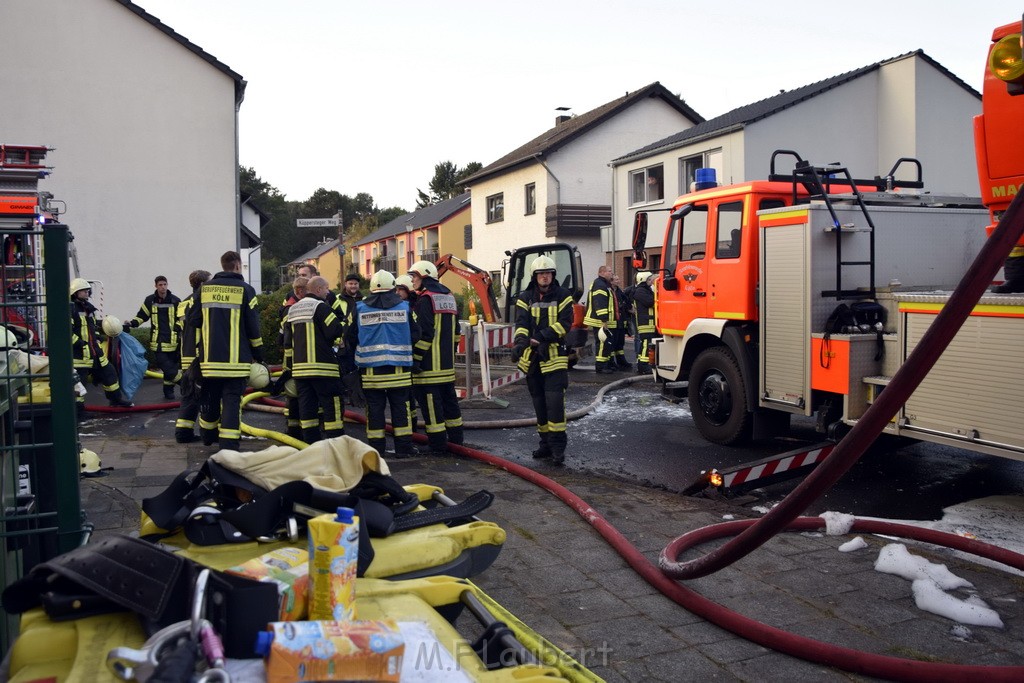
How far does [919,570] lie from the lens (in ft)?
14.8

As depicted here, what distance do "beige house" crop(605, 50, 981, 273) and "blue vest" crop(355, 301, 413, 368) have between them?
1581 centimetres

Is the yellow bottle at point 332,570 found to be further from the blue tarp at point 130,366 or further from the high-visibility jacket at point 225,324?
the blue tarp at point 130,366

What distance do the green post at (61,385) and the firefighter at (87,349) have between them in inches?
305

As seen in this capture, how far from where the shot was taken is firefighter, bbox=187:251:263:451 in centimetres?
776

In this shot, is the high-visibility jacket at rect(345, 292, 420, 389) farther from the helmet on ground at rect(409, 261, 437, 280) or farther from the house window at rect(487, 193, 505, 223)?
the house window at rect(487, 193, 505, 223)

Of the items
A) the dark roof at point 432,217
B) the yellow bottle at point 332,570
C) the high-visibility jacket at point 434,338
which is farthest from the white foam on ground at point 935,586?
the dark roof at point 432,217

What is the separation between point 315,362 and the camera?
7969 millimetres

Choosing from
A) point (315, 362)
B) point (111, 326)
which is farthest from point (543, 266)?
point (111, 326)

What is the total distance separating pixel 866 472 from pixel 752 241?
2.27 meters

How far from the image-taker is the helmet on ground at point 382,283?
26.0ft

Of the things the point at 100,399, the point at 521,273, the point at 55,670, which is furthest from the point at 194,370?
the point at 521,273

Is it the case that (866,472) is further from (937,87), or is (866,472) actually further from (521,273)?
(937,87)

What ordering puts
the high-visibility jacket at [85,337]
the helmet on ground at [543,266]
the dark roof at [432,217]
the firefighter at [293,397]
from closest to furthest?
1. the helmet on ground at [543,266]
2. the firefighter at [293,397]
3. the high-visibility jacket at [85,337]
4. the dark roof at [432,217]

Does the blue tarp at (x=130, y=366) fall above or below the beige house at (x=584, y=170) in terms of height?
below
